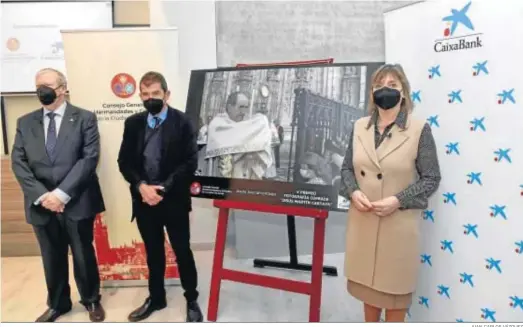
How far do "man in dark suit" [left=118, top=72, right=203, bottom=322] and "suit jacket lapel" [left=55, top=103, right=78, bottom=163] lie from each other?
1.05 feet

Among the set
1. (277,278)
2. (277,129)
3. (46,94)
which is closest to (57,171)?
(46,94)

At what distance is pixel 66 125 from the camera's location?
8.74 ft

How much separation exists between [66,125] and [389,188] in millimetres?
1885

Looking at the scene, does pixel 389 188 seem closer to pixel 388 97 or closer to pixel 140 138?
pixel 388 97

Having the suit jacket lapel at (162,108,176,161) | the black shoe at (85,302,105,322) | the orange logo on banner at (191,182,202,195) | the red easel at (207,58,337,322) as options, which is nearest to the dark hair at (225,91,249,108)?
the red easel at (207,58,337,322)

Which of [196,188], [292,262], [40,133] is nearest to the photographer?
[40,133]

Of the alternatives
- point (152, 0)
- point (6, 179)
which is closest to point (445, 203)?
point (152, 0)

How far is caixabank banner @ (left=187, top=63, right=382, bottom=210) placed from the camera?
2478 mm

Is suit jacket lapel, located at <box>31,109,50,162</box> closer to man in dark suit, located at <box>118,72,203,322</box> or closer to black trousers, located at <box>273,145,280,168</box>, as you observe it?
man in dark suit, located at <box>118,72,203,322</box>

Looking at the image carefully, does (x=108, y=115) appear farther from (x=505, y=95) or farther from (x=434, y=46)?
(x=505, y=95)

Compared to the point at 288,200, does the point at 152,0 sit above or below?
above

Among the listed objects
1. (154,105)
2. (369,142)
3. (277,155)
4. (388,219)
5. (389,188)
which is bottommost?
(388,219)

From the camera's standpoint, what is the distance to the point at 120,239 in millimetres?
3271

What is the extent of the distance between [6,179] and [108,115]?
5.08 feet
